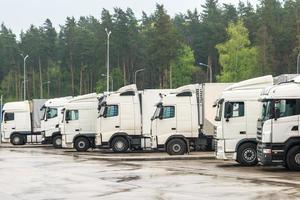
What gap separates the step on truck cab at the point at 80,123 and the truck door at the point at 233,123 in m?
12.7

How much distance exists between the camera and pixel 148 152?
32.8m

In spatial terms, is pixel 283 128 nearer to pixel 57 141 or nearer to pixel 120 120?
pixel 120 120

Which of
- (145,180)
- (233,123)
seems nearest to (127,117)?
(233,123)

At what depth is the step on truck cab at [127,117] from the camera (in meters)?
31.9

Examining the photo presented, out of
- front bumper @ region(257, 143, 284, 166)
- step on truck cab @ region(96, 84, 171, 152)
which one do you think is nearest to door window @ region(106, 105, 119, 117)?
step on truck cab @ region(96, 84, 171, 152)

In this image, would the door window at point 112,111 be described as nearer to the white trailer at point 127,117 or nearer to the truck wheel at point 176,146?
the white trailer at point 127,117

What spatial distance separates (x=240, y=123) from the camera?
75.3 ft

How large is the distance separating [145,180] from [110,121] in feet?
48.5

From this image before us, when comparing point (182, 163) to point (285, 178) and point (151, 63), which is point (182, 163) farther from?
point (151, 63)

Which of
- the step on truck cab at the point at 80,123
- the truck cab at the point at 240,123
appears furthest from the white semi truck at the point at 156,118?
the truck cab at the point at 240,123

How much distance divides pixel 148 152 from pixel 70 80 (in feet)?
303

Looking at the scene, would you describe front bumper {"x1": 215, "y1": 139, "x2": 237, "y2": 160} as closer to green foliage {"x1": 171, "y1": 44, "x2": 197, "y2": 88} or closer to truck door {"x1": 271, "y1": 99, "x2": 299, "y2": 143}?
truck door {"x1": 271, "y1": 99, "x2": 299, "y2": 143}

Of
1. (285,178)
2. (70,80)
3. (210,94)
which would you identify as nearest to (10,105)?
(210,94)

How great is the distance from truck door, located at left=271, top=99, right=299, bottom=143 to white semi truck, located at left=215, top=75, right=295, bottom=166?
106 inches
